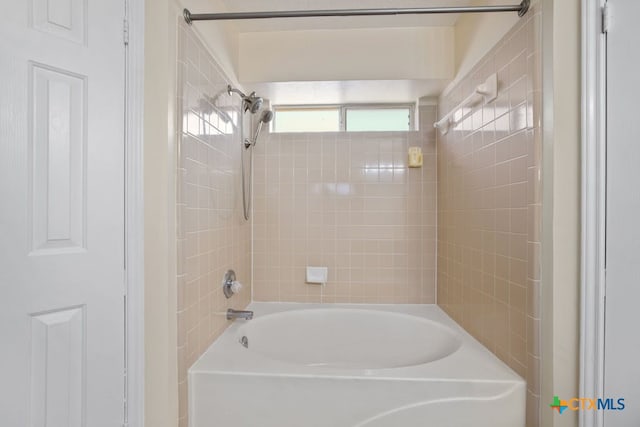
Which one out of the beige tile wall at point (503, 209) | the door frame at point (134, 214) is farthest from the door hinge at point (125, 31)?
the beige tile wall at point (503, 209)

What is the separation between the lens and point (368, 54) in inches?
80.7

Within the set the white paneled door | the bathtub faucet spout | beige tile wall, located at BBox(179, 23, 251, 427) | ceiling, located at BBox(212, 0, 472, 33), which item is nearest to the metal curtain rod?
beige tile wall, located at BBox(179, 23, 251, 427)

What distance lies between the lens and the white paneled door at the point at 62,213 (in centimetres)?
94

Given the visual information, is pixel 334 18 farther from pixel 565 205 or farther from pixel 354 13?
pixel 565 205

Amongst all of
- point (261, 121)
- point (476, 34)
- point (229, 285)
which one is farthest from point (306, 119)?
point (229, 285)

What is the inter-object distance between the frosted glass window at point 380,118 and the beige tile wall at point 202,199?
886 millimetres

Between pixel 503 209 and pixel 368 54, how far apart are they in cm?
121

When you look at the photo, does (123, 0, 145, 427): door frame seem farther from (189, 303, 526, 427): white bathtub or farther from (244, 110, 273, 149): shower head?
(244, 110, 273, 149): shower head

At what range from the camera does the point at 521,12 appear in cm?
128

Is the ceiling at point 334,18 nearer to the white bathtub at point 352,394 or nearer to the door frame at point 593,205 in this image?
the door frame at point 593,205

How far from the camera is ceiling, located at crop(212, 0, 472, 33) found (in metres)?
1.82

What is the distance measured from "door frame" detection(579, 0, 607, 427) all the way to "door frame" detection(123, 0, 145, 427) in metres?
1.47

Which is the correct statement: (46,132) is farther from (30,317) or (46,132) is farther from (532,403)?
(532,403)

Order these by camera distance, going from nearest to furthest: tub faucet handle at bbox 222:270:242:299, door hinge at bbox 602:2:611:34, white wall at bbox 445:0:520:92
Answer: door hinge at bbox 602:2:611:34, white wall at bbox 445:0:520:92, tub faucet handle at bbox 222:270:242:299
